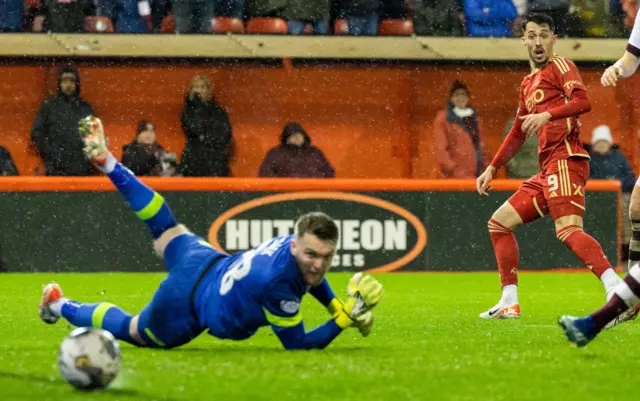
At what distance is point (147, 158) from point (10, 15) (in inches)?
145

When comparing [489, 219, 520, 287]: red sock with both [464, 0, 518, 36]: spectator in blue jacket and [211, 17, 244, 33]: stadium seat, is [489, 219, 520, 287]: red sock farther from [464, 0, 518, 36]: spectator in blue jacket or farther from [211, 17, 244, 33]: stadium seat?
Answer: [464, 0, 518, 36]: spectator in blue jacket

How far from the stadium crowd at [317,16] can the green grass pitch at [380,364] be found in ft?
28.0

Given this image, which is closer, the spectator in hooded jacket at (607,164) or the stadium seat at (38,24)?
the spectator in hooded jacket at (607,164)

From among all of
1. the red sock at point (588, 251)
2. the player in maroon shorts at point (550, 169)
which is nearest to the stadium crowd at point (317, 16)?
the player in maroon shorts at point (550, 169)

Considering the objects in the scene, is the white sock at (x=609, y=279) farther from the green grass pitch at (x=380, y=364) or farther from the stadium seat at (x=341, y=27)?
the stadium seat at (x=341, y=27)

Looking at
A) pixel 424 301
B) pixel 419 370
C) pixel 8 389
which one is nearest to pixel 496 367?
pixel 419 370

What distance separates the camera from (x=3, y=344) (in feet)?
22.8

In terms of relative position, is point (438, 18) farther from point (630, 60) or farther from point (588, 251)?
point (630, 60)

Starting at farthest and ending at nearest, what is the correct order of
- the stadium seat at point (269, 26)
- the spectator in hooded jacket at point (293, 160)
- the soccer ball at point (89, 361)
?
the stadium seat at point (269, 26) → the spectator in hooded jacket at point (293, 160) → the soccer ball at point (89, 361)

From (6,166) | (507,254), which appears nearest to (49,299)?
(507,254)

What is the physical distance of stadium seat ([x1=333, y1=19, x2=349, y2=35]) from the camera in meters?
17.8

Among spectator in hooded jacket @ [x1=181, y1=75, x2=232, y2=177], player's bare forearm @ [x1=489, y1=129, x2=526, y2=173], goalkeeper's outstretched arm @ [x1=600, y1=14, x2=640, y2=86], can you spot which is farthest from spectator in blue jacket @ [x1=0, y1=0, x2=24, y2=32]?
goalkeeper's outstretched arm @ [x1=600, y1=14, x2=640, y2=86]

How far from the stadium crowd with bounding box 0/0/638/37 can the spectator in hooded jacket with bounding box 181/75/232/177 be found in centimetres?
214

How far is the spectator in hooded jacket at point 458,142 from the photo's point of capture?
16.1 meters
